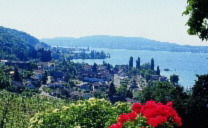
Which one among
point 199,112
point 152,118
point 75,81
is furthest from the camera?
point 75,81

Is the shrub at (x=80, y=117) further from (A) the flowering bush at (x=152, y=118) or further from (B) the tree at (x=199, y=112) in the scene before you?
(B) the tree at (x=199, y=112)

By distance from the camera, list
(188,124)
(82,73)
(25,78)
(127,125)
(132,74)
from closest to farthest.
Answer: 1. (127,125)
2. (188,124)
3. (25,78)
4. (82,73)
5. (132,74)

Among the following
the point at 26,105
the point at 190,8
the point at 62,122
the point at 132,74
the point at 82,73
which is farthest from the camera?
the point at 132,74

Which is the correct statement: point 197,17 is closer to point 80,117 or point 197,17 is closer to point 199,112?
point 80,117

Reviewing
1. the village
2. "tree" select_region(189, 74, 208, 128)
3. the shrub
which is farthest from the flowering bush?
the village

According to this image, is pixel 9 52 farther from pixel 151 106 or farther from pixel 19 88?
pixel 151 106

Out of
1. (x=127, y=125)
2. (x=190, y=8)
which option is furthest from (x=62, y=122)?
(x=190, y=8)

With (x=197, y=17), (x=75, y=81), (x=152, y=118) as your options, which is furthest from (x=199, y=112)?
(x=75, y=81)
